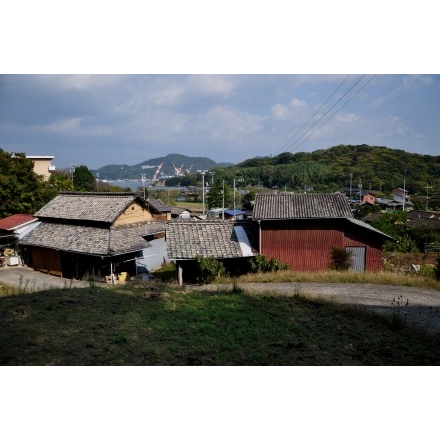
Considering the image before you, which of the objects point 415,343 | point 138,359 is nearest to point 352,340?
point 415,343

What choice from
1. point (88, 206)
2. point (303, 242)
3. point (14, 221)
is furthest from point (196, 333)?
point (14, 221)

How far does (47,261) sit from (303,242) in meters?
10.6

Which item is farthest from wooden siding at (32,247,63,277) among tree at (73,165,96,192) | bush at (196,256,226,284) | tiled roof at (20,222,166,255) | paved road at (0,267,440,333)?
tree at (73,165,96,192)

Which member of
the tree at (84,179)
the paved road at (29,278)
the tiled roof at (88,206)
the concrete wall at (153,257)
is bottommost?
the paved road at (29,278)

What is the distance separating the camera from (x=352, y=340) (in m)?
6.75

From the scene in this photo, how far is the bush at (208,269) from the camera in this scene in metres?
12.3

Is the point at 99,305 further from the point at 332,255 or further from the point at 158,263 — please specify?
the point at 158,263

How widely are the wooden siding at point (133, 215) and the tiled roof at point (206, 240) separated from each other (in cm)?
335

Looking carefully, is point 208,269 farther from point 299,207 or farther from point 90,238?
point 90,238

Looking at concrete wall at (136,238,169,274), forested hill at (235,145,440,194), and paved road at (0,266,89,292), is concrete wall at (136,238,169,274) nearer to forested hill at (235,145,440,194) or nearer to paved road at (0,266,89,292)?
paved road at (0,266,89,292)

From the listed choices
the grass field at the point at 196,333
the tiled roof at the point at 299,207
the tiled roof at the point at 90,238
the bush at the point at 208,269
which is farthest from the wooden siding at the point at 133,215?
the grass field at the point at 196,333

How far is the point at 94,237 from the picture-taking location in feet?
48.7

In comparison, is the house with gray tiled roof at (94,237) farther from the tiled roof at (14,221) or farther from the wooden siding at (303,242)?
the wooden siding at (303,242)

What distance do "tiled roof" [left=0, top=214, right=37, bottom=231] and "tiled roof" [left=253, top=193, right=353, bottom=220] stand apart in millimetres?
10947
